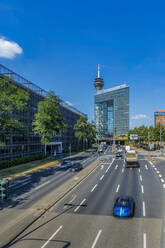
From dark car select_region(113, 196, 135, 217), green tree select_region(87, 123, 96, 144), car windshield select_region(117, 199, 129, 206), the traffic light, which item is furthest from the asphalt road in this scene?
green tree select_region(87, 123, 96, 144)

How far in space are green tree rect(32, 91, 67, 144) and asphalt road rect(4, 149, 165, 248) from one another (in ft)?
99.5

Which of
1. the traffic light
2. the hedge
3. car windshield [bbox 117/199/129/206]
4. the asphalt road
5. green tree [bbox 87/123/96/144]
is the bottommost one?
the asphalt road

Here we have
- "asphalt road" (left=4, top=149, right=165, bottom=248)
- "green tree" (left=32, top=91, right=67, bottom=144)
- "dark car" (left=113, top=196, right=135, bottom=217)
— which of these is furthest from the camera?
"green tree" (left=32, top=91, right=67, bottom=144)

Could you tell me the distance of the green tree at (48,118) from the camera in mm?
55156

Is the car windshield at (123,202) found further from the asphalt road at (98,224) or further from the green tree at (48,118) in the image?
the green tree at (48,118)

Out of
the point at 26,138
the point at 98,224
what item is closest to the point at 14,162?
the point at 26,138

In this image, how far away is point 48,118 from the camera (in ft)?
179

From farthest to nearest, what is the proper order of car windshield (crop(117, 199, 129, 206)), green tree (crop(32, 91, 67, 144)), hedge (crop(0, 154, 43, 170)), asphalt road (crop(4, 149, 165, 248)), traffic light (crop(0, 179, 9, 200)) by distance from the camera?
1. green tree (crop(32, 91, 67, 144))
2. hedge (crop(0, 154, 43, 170))
3. car windshield (crop(117, 199, 129, 206))
4. asphalt road (crop(4, 149, 165, 248))
5. traffic light (crop(0, 179, 9, 200))

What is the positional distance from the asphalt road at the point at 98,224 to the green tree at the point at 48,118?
99.5 ft

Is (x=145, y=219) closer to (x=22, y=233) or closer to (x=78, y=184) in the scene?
(x=22, y=233)

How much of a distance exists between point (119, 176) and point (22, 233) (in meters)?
24.5

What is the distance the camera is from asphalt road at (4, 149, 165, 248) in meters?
14.1

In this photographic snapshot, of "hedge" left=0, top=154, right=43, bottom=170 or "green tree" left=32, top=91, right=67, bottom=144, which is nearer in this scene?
"hedge" left=0, top=154, right=43, bottom=170

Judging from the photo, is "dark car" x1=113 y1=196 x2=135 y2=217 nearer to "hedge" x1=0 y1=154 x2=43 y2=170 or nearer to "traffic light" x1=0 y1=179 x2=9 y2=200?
"traffic light" x1=0 y1=179 x2=9 y2=200
